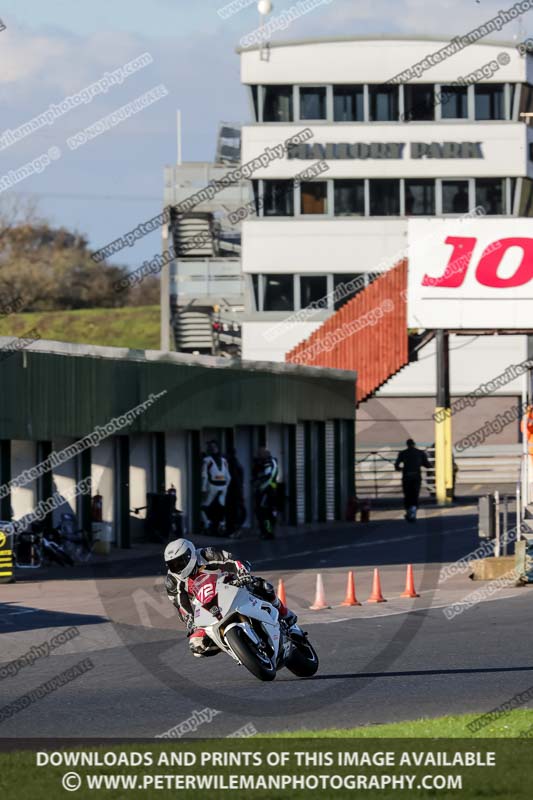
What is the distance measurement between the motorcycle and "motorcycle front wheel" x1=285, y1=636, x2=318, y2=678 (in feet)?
0.79

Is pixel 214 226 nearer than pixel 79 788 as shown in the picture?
No

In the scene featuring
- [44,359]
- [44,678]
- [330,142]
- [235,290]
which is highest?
[330,142]

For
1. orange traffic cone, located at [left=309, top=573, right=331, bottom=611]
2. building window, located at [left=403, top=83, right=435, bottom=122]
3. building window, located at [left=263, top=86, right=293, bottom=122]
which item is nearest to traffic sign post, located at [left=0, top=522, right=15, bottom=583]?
orange traffic cone, located at [left=309, top=573, right=331, bottom=611]

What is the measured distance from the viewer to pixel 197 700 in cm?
1326

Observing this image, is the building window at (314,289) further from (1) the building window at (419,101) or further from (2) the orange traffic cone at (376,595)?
(2) the orange traffic cone at (376,595)

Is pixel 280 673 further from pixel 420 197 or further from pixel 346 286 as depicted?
pixel 420 197

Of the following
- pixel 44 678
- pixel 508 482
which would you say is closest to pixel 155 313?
pixel 508 482

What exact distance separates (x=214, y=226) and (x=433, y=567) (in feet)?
152

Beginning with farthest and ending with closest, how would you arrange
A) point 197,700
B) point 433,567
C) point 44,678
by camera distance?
point 433,567 → point 44,678 → point 197,700

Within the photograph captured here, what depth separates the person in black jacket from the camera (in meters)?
38.0

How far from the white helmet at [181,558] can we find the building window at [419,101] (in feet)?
170

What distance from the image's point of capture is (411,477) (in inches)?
1495

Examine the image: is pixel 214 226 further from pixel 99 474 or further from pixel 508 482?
pixel 99 474

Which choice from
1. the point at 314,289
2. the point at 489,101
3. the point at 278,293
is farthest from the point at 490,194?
the point at 278,293
